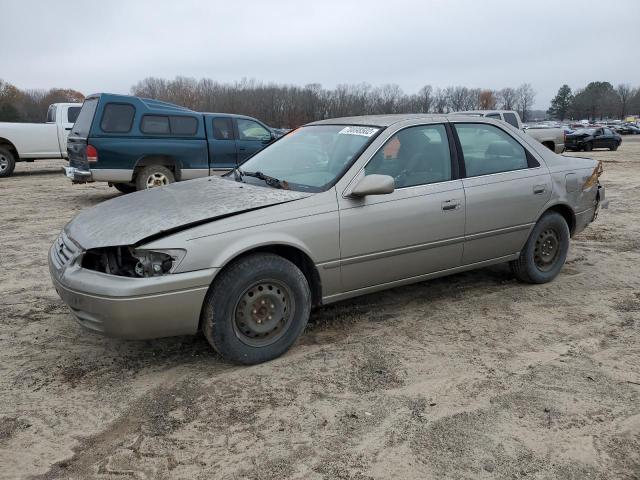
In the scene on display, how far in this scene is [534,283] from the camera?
5312 mm

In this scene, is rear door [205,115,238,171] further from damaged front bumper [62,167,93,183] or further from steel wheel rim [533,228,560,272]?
steel wheel rim [533,228,560,272]

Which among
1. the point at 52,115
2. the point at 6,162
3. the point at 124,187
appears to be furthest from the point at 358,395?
the point at 6,162

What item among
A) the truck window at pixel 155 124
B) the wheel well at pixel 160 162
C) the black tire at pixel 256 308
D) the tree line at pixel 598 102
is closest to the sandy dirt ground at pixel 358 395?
the black tire at pixel 256 308

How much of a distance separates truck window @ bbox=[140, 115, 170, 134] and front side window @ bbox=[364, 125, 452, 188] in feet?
23.3

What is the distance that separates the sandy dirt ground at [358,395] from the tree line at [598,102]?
14242 cm

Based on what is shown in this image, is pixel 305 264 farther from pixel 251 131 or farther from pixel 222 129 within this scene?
pixel 251 131

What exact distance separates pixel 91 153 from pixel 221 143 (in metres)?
2.58

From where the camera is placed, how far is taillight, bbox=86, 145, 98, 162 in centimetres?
962

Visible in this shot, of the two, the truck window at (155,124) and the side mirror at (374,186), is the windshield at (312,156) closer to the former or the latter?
the side mirror at (374,186)

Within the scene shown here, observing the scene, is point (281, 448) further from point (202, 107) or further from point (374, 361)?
point (202, 107)

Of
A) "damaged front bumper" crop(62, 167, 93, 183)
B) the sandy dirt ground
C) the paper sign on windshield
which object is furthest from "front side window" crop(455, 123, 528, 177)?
"damaged front bumper" crop(62, 167, 93, 183)

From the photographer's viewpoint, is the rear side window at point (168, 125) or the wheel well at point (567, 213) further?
the rear side window at point (168, 125)

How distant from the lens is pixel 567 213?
17.6 feet

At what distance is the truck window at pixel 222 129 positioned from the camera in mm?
11154
